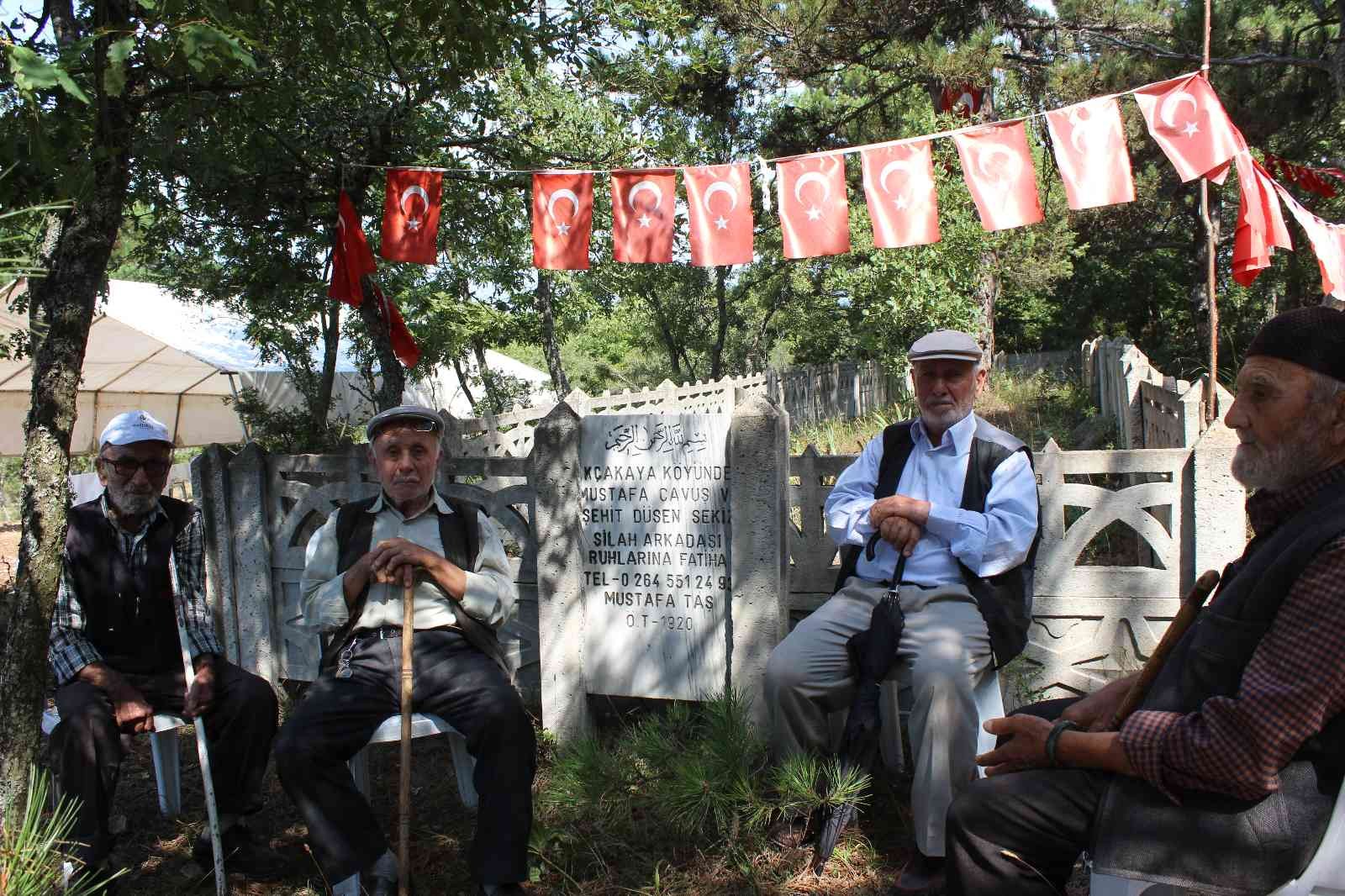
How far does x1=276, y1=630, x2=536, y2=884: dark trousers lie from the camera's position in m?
3.17

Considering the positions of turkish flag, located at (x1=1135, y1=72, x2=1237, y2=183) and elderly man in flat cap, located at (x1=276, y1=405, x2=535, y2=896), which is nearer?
elderly man in flat cap, located at (x1=276, y1=405, x2=535, y2=896)

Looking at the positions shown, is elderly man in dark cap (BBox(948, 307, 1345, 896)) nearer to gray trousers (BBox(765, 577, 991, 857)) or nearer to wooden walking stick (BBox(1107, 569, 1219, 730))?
wooden walking stick (BBox(1107, 569, 1219, 730))

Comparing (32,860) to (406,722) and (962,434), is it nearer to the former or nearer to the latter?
(406,722)

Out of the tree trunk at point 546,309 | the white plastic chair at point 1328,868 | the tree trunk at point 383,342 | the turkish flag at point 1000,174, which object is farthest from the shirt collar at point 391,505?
the tree trunk at point 546,309

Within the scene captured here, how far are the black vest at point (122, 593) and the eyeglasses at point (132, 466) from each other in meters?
0.18

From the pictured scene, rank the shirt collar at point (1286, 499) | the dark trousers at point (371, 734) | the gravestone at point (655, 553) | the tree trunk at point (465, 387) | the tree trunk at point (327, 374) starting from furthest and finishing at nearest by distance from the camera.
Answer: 1. the tree trunk at point (465, 387)
2. the tree trunk at point (327, 374)
3. the gravestone at point (655, 553)
4. the dark trousers at point (371, 734)
5. the shirt collar at point (1286, 499)

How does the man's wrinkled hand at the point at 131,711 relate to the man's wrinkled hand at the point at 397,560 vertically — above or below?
below

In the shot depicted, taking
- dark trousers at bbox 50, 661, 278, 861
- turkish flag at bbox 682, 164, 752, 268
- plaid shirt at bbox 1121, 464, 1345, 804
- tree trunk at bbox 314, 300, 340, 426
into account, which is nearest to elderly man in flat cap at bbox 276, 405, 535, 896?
dark trousers at bbox 50, 661, 278, 861

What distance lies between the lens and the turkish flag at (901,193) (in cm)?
752

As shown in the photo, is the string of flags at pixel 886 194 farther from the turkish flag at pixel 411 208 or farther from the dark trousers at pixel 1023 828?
the dark trousers at pixel 1023 828

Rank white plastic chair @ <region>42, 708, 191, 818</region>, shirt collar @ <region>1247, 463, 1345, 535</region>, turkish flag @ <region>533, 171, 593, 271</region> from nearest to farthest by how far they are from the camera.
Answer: shirt collar @ <region>1247, 463, 1345, 535</region>
white plastic chair @ <region>42, 708, 191, 818</region>
turkish flag @ <region>533, 171, 593, 271</region>

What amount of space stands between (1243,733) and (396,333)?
881 cm

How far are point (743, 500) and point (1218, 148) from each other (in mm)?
5068

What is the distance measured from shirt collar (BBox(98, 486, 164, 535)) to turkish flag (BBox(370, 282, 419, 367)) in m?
5.70
